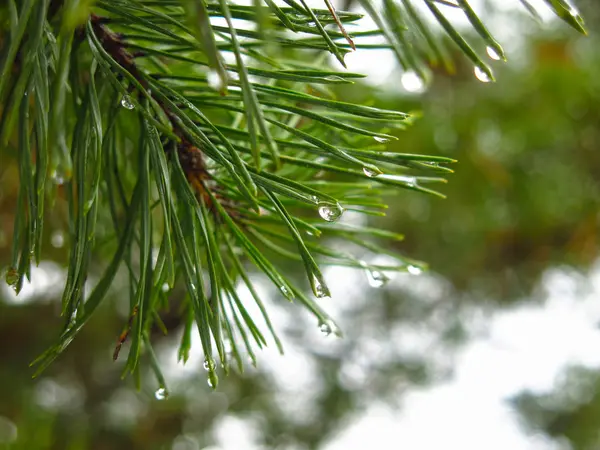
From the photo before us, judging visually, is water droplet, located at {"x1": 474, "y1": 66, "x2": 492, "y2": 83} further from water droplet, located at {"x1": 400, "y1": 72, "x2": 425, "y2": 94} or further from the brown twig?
the brown twig

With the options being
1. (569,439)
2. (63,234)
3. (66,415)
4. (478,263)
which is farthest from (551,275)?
(63,234)

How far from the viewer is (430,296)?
1.34 m

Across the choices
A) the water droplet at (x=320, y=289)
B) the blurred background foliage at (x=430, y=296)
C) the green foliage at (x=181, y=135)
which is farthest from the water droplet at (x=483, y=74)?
the blurred background foliage at (x=430, y=296)

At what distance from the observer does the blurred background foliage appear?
955mm

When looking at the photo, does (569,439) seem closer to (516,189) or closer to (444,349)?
(444,349)

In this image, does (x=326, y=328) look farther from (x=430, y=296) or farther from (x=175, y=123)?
(x=430, y=296)

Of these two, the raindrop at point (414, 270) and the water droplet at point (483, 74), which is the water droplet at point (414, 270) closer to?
the raindrop at point (414, 270)

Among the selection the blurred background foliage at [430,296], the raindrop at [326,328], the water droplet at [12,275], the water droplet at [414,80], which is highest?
the water droplet at [414,80]

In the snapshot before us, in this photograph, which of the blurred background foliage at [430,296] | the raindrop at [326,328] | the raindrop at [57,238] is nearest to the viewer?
the raindrop at [326,328]

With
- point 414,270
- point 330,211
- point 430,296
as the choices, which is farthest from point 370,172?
point 430,296

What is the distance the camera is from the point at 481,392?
4.59 feet

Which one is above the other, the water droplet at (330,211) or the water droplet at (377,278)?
the water droplet at (330,211)

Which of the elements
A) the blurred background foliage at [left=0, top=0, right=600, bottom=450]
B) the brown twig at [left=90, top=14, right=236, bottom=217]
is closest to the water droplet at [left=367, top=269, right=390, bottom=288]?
the brown twig at [left=90, top=14, right=236, bottom=217]

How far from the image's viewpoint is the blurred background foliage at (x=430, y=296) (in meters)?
0.96
